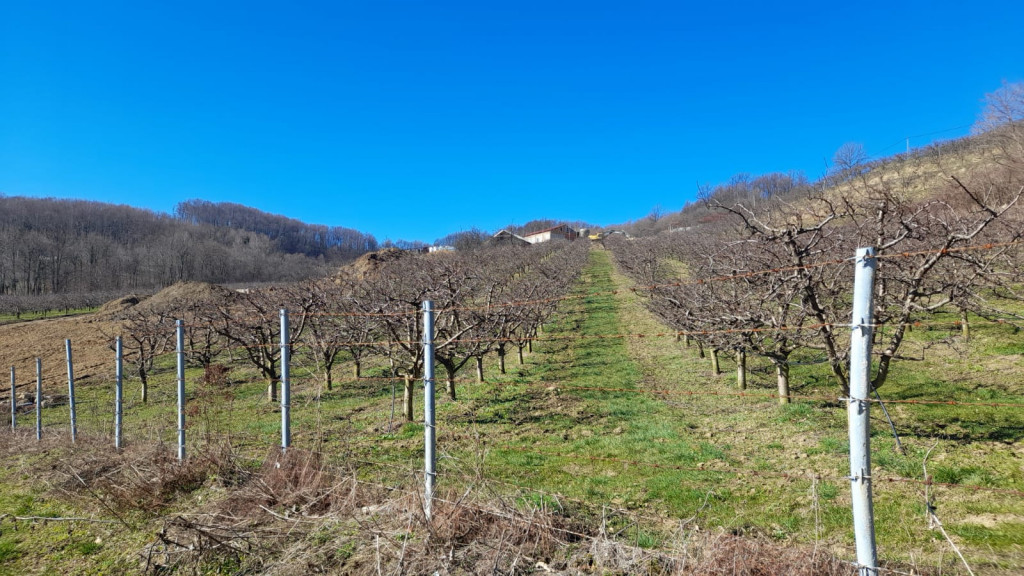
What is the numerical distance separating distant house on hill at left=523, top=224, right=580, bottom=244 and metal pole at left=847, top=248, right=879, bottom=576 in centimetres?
8276

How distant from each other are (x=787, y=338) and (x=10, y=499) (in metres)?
9.62

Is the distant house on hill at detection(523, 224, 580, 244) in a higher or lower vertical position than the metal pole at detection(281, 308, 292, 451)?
higher

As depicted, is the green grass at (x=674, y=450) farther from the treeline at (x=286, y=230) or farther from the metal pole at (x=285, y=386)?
the treeline at (x=286, y=230)

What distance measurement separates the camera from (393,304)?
31.7 feet

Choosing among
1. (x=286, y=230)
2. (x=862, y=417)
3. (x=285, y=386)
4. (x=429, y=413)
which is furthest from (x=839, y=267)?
(x=286, y=230)

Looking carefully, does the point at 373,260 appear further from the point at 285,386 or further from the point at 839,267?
the point at 839,267

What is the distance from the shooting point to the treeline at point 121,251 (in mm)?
77650

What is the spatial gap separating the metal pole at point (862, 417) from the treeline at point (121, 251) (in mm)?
90491

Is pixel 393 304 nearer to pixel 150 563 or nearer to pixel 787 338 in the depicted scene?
pixel 150 563

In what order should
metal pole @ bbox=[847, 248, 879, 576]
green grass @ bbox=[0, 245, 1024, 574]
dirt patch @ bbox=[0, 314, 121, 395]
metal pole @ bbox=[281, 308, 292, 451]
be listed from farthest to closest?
dirt patch @ bbox=[0, 314, 121, 395] → metal pole @ bbox=[281, 308, 292, 451] → green grass @ bbox=[0, 245, 1024, 574] → metal pole @ bbox=[847, 248, 879, 576]

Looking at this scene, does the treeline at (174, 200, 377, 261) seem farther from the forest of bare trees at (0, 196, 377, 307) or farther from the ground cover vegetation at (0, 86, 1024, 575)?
the ground cover vegetation at (0, 86, 1024, 575)

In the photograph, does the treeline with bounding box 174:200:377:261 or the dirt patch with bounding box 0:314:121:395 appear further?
the treeline with bounding box 174:200:377:261

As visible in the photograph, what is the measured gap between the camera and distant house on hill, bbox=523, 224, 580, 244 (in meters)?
87.7

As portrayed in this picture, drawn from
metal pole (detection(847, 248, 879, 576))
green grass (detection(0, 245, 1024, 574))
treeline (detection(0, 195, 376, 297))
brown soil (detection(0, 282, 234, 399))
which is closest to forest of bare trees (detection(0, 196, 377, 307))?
treeline (detection(0, 195, 376, 297))
